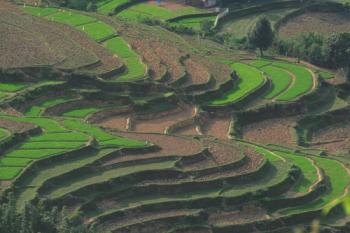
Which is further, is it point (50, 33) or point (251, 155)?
point (50, 33)

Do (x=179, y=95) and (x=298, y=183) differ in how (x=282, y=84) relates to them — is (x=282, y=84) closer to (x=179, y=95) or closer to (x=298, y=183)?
(x=179, y=95)

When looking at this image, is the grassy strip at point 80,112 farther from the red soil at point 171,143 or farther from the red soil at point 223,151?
the red soil at point 223,151

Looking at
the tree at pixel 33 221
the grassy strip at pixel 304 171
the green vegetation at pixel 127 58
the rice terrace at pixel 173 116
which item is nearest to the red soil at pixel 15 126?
the rice terrace at pixel 173 116

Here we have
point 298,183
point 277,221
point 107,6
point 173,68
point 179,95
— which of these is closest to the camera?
point 277,221

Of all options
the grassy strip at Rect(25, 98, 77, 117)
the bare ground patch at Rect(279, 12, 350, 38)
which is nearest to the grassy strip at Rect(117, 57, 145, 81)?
the grassy strip at Rect(25, 98, 77, 117)

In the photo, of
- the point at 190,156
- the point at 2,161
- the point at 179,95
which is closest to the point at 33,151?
the point at 2,161

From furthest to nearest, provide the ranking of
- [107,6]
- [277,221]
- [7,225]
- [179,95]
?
1. [107,6]
2. [179,95]
3. [277,221]
4. [7,225]

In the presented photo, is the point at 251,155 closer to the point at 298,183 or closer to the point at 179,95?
the point at 298,183
